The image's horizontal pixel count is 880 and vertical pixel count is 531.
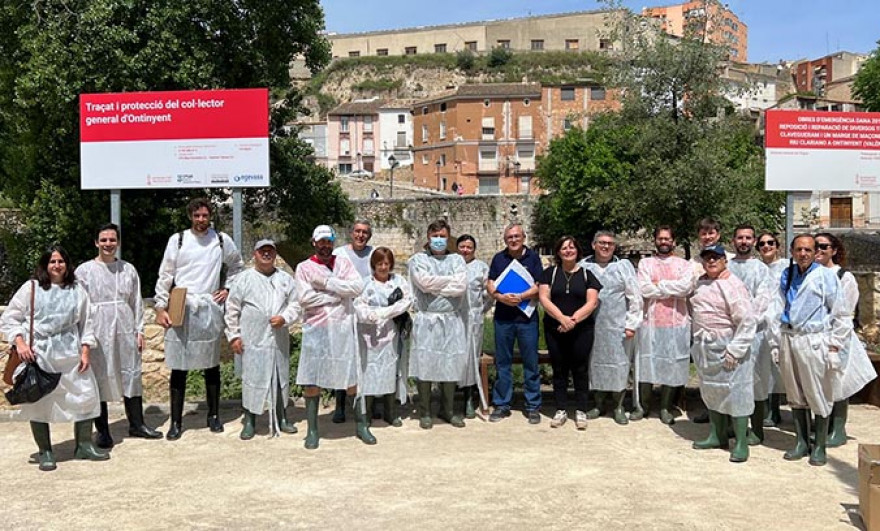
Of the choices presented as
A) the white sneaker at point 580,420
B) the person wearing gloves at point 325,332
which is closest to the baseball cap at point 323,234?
the person wearing gloves at point 325,332

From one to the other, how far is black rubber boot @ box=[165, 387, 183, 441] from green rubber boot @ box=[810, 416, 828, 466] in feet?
16.6

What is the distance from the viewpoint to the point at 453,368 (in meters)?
6.83

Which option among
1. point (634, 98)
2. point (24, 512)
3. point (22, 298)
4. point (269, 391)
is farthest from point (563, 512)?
point (634, 98)

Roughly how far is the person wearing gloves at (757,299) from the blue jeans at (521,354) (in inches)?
70.8

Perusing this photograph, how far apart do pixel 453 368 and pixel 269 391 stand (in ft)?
5.15

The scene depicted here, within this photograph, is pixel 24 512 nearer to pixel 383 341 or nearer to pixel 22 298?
pixel 22 298

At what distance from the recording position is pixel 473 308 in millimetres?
7117

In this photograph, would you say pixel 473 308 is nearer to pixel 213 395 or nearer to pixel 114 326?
pixel 213 395

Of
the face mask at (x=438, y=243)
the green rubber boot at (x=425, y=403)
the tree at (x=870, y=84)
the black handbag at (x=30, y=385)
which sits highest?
the tree at (x=870, y=84)

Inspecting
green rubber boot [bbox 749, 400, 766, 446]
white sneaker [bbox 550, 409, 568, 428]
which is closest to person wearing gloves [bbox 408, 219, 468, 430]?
white sneaker [bbox 550, 409, 568, 428]

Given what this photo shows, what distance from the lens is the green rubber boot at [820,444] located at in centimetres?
579

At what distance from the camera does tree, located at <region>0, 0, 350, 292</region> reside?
39.8 feet

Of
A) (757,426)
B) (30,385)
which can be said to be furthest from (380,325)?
(757,426)

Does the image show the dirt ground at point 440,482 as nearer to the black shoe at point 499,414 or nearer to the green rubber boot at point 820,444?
the green rubber boot at point 820,444
